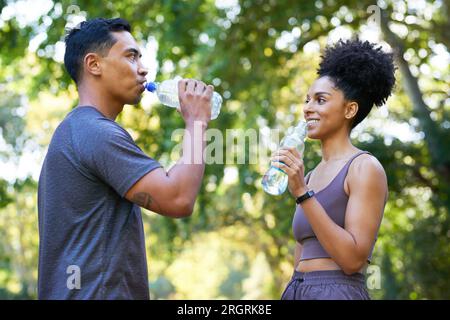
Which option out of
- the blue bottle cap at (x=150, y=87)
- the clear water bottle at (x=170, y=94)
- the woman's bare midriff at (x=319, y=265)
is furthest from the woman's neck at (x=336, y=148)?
the blue bottle cap at (x=150, y=87)

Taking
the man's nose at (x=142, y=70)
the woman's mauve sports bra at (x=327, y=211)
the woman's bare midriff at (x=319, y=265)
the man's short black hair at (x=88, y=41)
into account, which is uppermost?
the man's short black hair at (x=88, y=41)

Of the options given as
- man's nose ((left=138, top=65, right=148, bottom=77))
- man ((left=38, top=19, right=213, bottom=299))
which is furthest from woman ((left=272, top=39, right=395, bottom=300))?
man's nose ((left=138, top=65, right=148, bottom=77))

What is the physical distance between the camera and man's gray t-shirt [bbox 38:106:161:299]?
2.92 metres

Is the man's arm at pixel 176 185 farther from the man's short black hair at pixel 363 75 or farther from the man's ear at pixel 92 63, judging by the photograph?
the man's short black hair at pixel 363 75

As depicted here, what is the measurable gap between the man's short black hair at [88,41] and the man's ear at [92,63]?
0.03m

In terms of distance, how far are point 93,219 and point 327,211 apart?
1.12 meters

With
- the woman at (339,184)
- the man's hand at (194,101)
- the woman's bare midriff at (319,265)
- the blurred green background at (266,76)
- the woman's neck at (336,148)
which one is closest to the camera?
the man's hand at (194,101)

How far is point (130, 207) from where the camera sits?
3.05 meters

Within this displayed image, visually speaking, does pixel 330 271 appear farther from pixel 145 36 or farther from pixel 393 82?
pixel 145 36

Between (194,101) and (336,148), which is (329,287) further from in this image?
(194,101)

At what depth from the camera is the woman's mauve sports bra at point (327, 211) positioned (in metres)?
3.38

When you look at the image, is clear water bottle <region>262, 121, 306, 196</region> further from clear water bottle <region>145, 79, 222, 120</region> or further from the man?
the man

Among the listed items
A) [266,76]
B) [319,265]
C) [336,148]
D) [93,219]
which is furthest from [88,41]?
[266,76]

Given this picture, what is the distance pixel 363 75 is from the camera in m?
3.67
